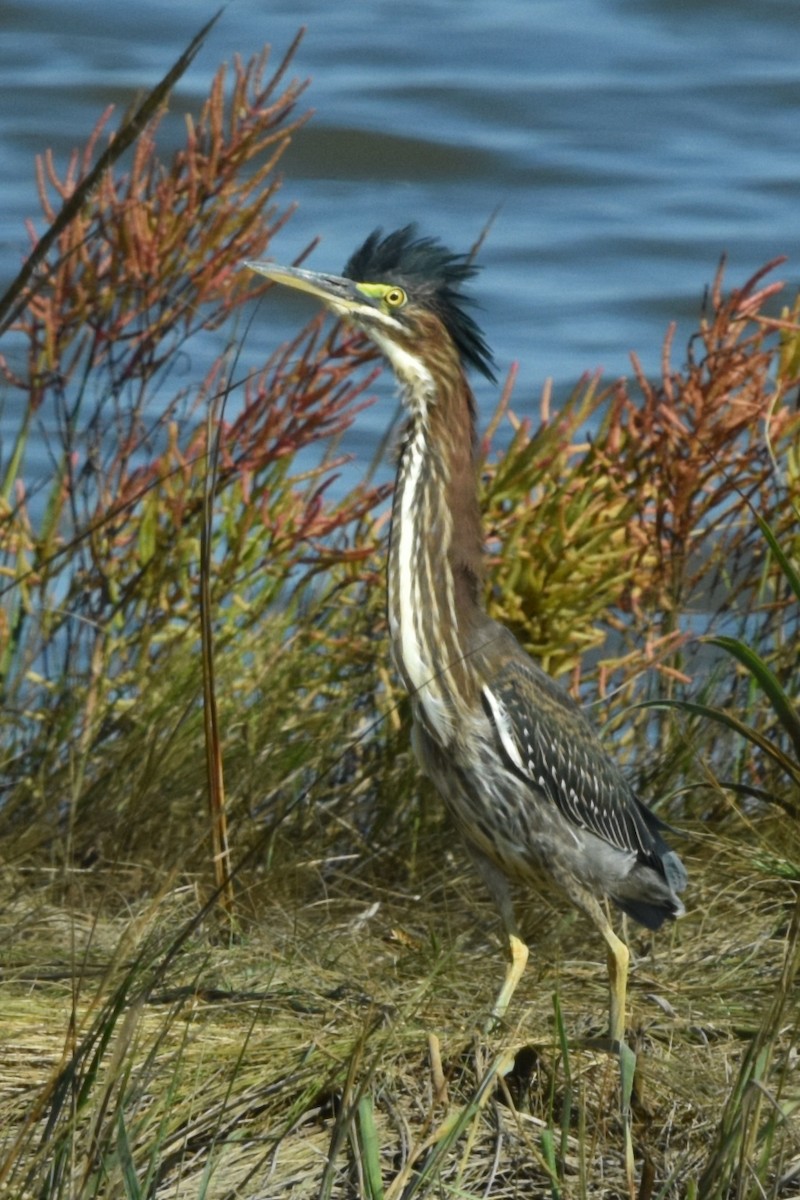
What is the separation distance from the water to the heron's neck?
4698mm

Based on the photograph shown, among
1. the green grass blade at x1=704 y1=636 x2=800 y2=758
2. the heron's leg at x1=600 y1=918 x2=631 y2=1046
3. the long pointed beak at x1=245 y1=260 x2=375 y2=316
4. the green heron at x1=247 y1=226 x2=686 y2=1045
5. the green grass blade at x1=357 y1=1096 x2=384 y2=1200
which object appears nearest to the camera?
the green grass blade at x1=357 y1=1096 x2=384 y2=1200

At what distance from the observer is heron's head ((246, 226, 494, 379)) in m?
3.81

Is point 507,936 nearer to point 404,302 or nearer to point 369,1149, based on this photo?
point 369,1149

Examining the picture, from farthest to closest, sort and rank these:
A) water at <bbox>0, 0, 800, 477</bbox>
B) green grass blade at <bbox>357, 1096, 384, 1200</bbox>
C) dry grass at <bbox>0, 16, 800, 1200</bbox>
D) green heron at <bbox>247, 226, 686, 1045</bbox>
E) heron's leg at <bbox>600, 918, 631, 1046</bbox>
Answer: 1. water at <bbox>0, 0, 800, 477</bbox>
2. green heron at <bbox>247, 226, 686, 1045</bbox>
3. heron's leg at <bbox>600, 918, 631, 1046</bbox>
4. dry grass at <bbox>0, 16, 800, 1200</bbox>
5. green grass blade at <bbox>357, 1096, 384, 1200</bbox>

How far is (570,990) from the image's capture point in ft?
11.4

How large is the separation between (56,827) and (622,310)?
629cm

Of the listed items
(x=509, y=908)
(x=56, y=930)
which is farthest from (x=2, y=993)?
(x=509, y=908)

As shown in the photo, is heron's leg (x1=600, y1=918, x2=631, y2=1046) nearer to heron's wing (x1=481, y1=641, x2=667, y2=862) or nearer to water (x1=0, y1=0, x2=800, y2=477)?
heron's wing (x1=481, y1=641, x2=667, y2=862)

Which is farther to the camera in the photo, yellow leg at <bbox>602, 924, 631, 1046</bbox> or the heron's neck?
the heron's neck

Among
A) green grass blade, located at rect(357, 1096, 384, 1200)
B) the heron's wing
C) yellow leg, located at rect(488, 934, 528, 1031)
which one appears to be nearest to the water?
the heron's wing

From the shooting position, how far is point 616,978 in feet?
10.9

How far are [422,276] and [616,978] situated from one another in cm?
139

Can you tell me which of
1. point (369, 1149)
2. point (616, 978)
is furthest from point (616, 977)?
point (369, 1149)

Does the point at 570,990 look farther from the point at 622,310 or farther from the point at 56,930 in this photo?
the point at 622,310
